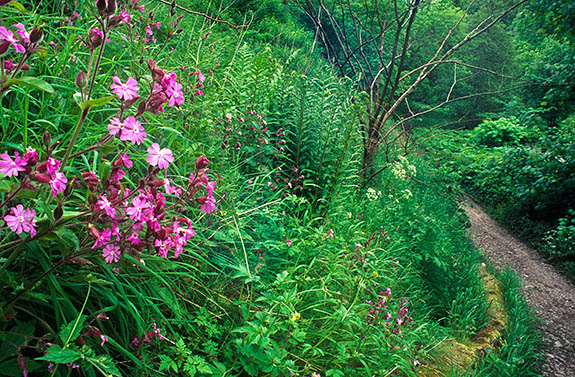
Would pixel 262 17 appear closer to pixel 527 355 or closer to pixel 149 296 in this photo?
pixel 527 355

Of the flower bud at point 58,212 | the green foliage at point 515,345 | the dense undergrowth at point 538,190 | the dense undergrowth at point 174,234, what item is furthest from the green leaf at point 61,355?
the dense undergrowth at point 538,190

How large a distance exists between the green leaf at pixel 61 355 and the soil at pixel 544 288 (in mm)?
4275

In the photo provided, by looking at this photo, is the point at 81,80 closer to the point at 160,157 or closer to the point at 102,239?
the point at 160,157

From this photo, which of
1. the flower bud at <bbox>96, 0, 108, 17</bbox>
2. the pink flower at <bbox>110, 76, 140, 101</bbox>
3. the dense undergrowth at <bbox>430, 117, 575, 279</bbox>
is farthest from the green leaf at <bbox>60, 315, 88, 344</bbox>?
the dense undergrowth at <bbox>430, 117, 575, 279</bbox>

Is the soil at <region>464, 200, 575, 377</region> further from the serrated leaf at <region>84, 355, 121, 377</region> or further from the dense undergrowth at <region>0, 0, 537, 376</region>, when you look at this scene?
the serrated leaf at <region>84, 355, 121, 377</region>

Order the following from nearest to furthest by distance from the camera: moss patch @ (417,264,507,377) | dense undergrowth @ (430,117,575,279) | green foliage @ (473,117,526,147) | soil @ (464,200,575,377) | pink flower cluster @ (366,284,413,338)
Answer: pink flower cluster @ (366,284,413,338) → moss patch @ (417,264,507,377) → soil @ (464,200,575,377) → dense undergrowth @ (430,117,575,279) → green foliage @ (473,117,526,147)

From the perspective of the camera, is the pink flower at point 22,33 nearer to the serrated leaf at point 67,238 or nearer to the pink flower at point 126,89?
the pink flower at point 126,89

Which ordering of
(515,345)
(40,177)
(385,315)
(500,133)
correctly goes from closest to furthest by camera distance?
(40,177) → (385,315) → (515,345) → (500,133)

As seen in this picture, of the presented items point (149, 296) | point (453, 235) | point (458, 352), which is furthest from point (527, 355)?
point (149, 296)

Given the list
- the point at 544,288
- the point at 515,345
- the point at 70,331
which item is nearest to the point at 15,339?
the point at 70,331

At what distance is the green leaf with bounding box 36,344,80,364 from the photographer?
1024mm

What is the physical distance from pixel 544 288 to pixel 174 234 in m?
6.07

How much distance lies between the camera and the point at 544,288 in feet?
19.3

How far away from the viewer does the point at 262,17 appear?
7.77 m
